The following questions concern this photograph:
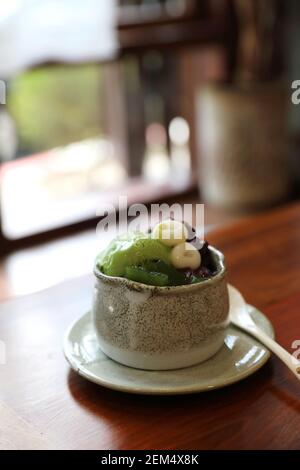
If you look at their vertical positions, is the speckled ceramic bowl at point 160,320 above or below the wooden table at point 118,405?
above

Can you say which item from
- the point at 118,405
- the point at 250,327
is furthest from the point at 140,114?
the point at 118,405

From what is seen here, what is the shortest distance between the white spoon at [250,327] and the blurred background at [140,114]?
1689 millimetres

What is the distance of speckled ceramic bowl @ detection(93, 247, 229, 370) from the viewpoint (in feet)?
2.57

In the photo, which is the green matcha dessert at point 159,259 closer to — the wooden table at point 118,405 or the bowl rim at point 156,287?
the bowl rim at point 156,287

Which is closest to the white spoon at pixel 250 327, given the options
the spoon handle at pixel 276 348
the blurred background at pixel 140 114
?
the spoon handle at pixel 276 348

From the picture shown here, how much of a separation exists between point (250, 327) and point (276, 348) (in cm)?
7

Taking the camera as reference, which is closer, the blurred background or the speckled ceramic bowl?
the speckled ceramic bowl

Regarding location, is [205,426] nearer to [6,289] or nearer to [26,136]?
[6,289]

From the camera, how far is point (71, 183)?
317cm

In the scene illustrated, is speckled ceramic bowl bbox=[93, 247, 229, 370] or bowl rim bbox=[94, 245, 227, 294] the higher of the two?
bowl rim bbox=[94, 245, 227, 294]

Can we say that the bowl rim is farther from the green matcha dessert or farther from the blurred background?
the blurred background

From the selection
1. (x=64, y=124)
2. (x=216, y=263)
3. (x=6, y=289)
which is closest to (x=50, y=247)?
(x=6, y=289)

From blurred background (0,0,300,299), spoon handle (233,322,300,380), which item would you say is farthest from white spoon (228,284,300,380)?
blurred background (0,0,300,299)

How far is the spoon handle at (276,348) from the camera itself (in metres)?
0.78
